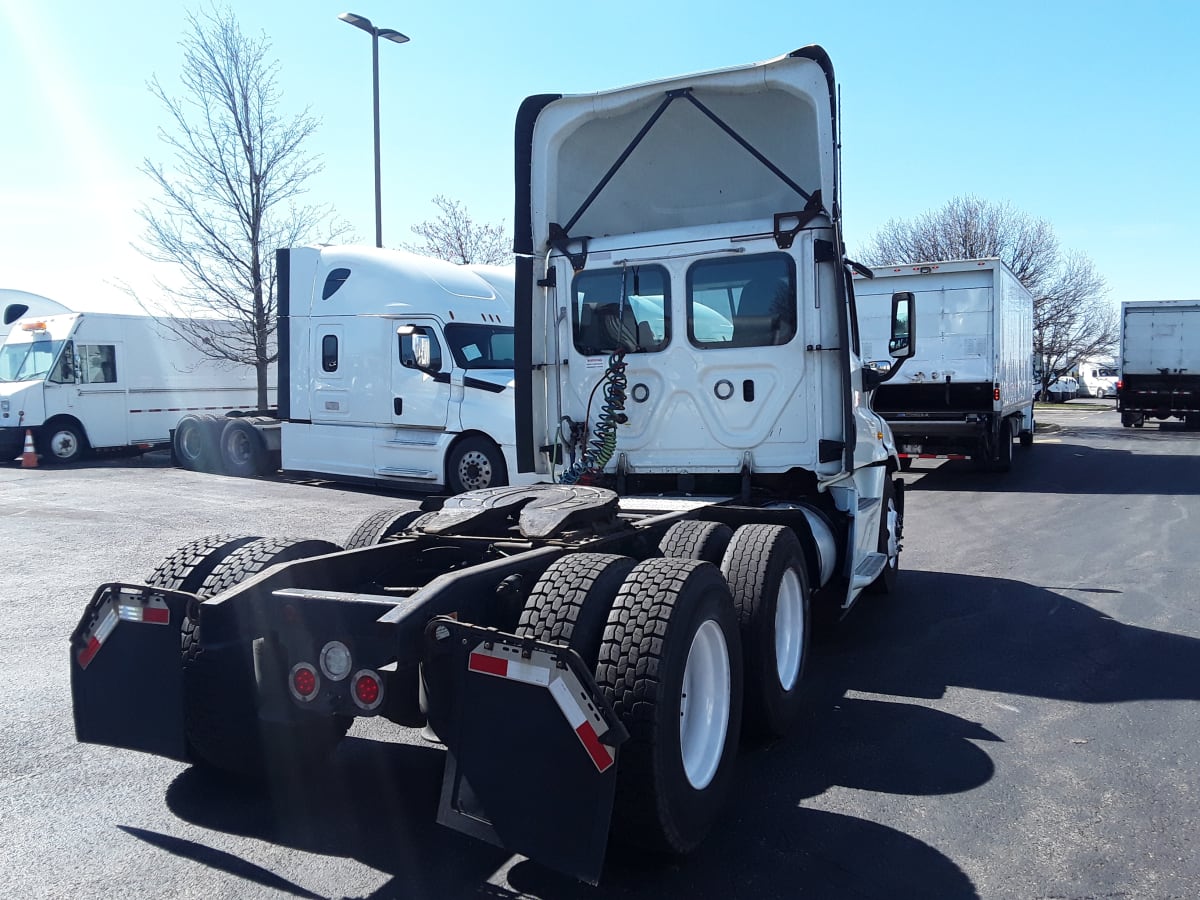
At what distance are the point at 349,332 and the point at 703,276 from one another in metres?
8.62

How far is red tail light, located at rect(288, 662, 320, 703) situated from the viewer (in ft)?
11.3

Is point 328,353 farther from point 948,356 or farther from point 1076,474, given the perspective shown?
point 1076,474

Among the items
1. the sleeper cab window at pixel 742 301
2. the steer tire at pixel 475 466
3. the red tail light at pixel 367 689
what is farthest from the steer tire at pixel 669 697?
the steer tire at pixel 475 466

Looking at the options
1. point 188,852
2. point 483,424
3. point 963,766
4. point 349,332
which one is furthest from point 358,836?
point 349,332

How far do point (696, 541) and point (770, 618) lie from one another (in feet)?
1.71

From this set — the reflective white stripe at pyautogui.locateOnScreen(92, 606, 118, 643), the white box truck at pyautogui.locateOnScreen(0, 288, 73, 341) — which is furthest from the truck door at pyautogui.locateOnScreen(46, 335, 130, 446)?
the reflective white stripe at pyautogui.locateOnScreen(92, 606, 118, 643)

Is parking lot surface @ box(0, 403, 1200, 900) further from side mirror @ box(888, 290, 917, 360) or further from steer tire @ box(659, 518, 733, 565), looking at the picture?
side mirror @ box(888, 290, 917, 360)

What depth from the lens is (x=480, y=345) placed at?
45.1ft

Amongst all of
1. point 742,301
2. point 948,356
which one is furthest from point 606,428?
point 948,356

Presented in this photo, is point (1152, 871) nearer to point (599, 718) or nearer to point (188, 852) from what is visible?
point (599, 718)

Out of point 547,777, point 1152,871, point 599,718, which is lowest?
point 1152,871

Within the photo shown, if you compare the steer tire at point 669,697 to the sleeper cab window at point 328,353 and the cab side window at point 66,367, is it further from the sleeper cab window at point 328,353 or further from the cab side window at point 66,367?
the cab side window at point 66,367

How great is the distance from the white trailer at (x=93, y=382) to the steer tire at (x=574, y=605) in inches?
696

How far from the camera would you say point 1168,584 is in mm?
8180
